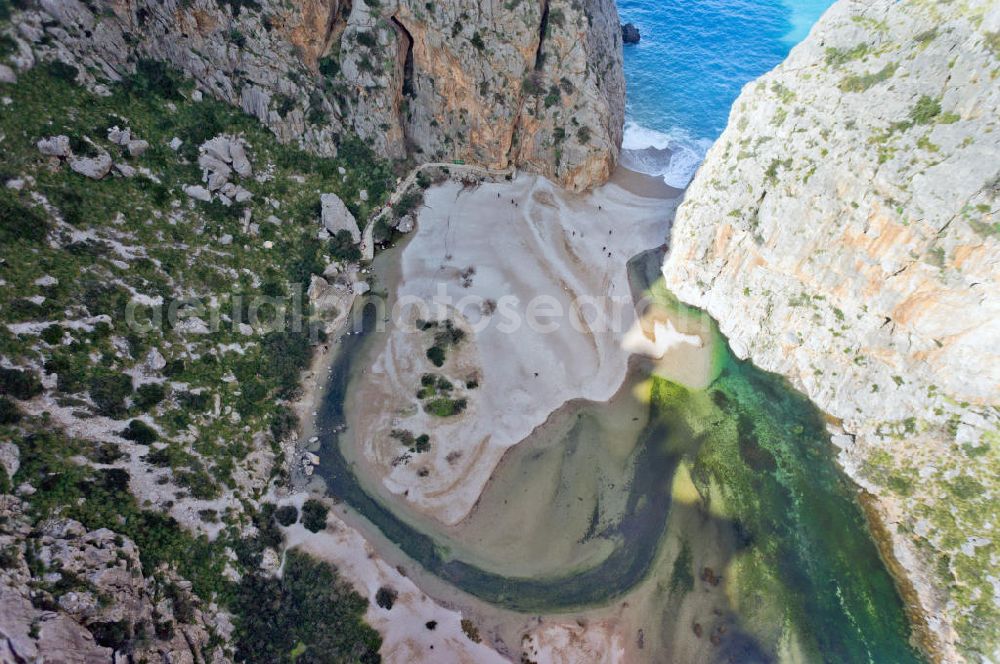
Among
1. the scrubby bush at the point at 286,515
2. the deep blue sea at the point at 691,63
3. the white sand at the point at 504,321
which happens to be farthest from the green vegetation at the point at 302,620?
the deep blue sea at the point at 691,63

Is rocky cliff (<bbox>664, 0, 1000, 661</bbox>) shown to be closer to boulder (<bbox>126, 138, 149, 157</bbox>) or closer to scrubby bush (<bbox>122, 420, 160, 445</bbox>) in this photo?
scrubby bush (<bbox>122, 420, 160, 445</bbox>)

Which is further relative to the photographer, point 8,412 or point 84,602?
point 8,412

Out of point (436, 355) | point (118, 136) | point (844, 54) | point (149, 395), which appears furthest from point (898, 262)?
point (118, 136)

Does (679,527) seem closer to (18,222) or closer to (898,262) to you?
(898,262)

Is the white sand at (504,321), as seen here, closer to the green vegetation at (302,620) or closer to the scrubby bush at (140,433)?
the green vegetation at (302,620)

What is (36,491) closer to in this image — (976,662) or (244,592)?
(244,592)

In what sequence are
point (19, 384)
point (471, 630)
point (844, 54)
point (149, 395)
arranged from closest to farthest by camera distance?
point (19, 384) → point (471, 630) → point (149, 395) → point (844, 54)
